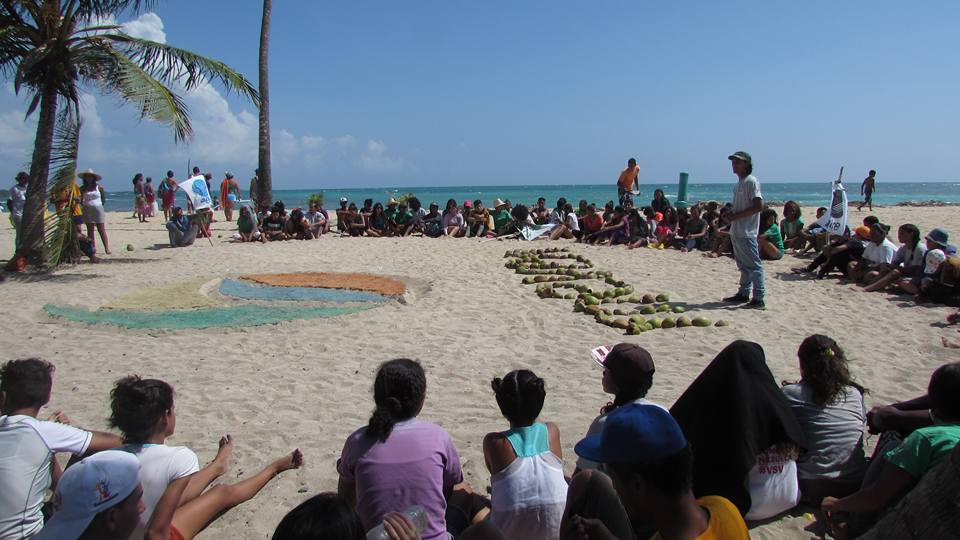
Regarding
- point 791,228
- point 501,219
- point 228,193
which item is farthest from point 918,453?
point 228,193

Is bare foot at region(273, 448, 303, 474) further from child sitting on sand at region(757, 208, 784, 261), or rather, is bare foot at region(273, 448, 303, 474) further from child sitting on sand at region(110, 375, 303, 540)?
child sitting on sand at region(757, 208, 784, 261)

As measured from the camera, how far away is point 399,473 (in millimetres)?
2938

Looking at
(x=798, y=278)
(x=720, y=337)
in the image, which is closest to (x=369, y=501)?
(x=720, y=337)

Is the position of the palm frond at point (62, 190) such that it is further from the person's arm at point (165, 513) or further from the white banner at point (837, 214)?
the white banner at point (837, 214)

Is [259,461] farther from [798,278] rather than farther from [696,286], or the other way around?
[798,278]

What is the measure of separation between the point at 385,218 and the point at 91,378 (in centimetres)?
1303

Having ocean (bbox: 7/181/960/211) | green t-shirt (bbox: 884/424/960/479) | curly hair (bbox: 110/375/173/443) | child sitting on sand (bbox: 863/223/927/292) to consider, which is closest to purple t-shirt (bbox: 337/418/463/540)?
curly hair (bbox: 110/375/173/443)

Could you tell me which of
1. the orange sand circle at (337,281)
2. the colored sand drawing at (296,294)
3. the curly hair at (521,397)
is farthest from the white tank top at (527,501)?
the orange sand circle at (337,281)

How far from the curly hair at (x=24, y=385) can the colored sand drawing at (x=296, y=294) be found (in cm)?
573

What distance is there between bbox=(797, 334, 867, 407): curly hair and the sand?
0.72 meters

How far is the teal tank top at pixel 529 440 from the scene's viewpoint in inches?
120

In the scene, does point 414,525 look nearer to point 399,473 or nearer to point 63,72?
point 399,473

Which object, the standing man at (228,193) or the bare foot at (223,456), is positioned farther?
the standing man at (228,193)

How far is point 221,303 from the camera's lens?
29.6 feet
